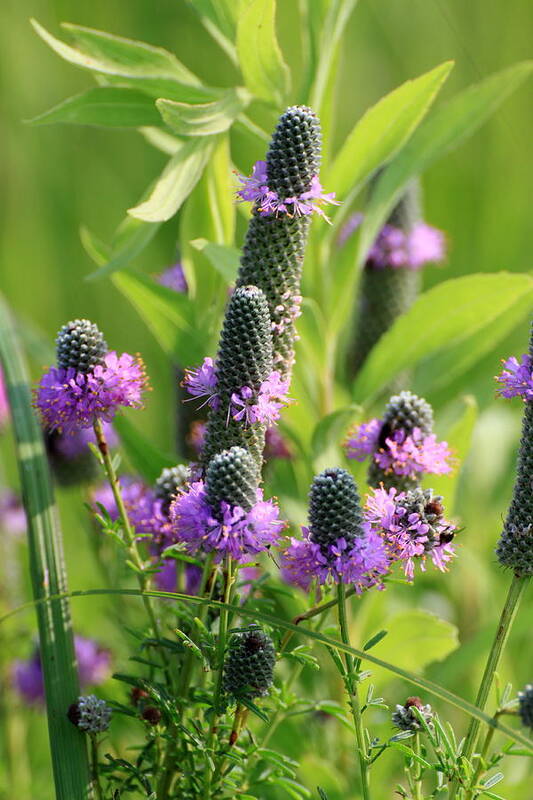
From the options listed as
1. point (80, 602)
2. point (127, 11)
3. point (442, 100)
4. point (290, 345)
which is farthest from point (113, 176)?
point (290, 345)

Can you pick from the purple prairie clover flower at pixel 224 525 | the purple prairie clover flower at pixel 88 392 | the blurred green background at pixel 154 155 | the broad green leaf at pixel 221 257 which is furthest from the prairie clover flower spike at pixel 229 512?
the blurred green background at pixel 154 155

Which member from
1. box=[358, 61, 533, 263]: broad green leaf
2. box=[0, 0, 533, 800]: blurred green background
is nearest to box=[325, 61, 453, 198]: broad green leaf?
box=[358, 61, 533, 263]: broad green leaf

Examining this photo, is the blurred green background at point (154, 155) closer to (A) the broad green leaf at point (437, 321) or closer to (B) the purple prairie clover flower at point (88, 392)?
(A) the broad green leaf at point (437, 321)

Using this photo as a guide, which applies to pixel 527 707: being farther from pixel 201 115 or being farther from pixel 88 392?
pixel 201 115

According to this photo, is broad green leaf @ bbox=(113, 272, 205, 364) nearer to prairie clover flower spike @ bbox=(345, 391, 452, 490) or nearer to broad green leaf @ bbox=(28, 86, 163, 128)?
broad green leaf @ bbox=(28, 86, 163, 128)

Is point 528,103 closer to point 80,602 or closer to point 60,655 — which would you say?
point 80,602

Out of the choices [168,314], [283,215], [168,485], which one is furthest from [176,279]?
[283,215]
